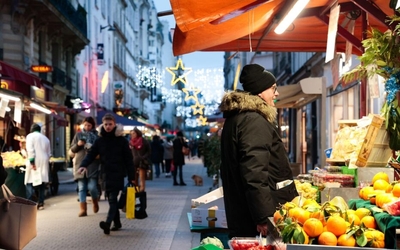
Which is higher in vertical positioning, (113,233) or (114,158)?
(114,158)

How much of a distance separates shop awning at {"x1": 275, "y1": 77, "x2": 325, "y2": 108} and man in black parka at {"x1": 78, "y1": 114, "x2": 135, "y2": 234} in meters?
3.06

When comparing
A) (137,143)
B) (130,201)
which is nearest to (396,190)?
(130,201)

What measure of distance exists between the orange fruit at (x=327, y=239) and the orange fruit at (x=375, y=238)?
0.19 meters

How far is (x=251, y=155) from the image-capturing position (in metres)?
5.35

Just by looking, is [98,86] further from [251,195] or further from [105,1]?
[251,195]

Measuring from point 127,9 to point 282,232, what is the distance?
71385mm

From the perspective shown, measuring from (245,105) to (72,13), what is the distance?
3220 centimetres

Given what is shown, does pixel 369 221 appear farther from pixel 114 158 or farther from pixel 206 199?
pixel 114 158

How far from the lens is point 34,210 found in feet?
29.7

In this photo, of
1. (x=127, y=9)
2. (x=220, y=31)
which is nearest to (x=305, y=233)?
(x=220, y=31)

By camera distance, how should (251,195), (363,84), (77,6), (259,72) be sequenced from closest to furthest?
(251,195), (259,72), (363,84), (77,6)

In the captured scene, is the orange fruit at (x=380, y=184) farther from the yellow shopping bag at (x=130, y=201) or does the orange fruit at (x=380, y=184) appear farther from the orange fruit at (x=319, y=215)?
the yellow shopping bag at (x=130, y=201)

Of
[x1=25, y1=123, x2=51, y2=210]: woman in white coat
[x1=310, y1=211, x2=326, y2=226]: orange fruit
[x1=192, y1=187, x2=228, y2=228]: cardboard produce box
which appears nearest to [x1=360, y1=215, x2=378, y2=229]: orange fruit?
[x1=310, y1=211, x2=326, y2=226]: orange fruit

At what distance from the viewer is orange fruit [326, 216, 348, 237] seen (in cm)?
428
